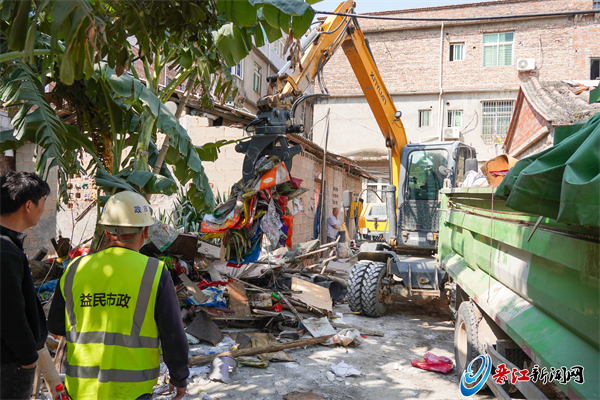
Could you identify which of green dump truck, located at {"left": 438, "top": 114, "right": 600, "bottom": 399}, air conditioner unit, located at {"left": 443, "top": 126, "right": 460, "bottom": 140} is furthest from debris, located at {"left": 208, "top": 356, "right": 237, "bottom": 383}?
air conditioner unit, located at {"left": 443, "top": 126, "right": 460, "bottom": 140}

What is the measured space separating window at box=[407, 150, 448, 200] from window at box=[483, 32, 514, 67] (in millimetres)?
16834

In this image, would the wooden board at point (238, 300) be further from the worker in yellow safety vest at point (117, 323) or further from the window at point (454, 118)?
the window at point (454, 118)

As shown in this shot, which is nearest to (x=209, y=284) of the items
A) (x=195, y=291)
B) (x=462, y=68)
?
(x=195, y=291)

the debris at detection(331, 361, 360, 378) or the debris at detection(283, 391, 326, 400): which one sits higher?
the debris at detection(283, 391, 326, 400)

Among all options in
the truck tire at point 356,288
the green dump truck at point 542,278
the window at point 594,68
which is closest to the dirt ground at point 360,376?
the green dump truck at point 542,278

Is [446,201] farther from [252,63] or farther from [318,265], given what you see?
[252,63]

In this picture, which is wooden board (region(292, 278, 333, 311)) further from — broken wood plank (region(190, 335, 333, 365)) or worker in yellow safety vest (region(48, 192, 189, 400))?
worker in yellow safety vest (region(48, 192, 189, 400))

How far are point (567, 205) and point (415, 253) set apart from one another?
245 inches

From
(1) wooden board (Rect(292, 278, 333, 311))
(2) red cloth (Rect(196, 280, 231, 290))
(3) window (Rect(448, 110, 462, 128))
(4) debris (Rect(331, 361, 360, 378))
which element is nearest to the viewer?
(4) debris (Rect(331, 361, 360, 378))

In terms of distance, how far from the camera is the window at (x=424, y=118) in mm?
22086

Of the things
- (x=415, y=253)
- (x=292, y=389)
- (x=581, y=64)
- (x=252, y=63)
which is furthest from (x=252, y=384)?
(x=581, y=64)

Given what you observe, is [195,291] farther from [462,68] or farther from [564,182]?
[462,68]

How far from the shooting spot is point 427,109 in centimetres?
2202

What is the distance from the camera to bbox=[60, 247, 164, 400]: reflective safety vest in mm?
2111
